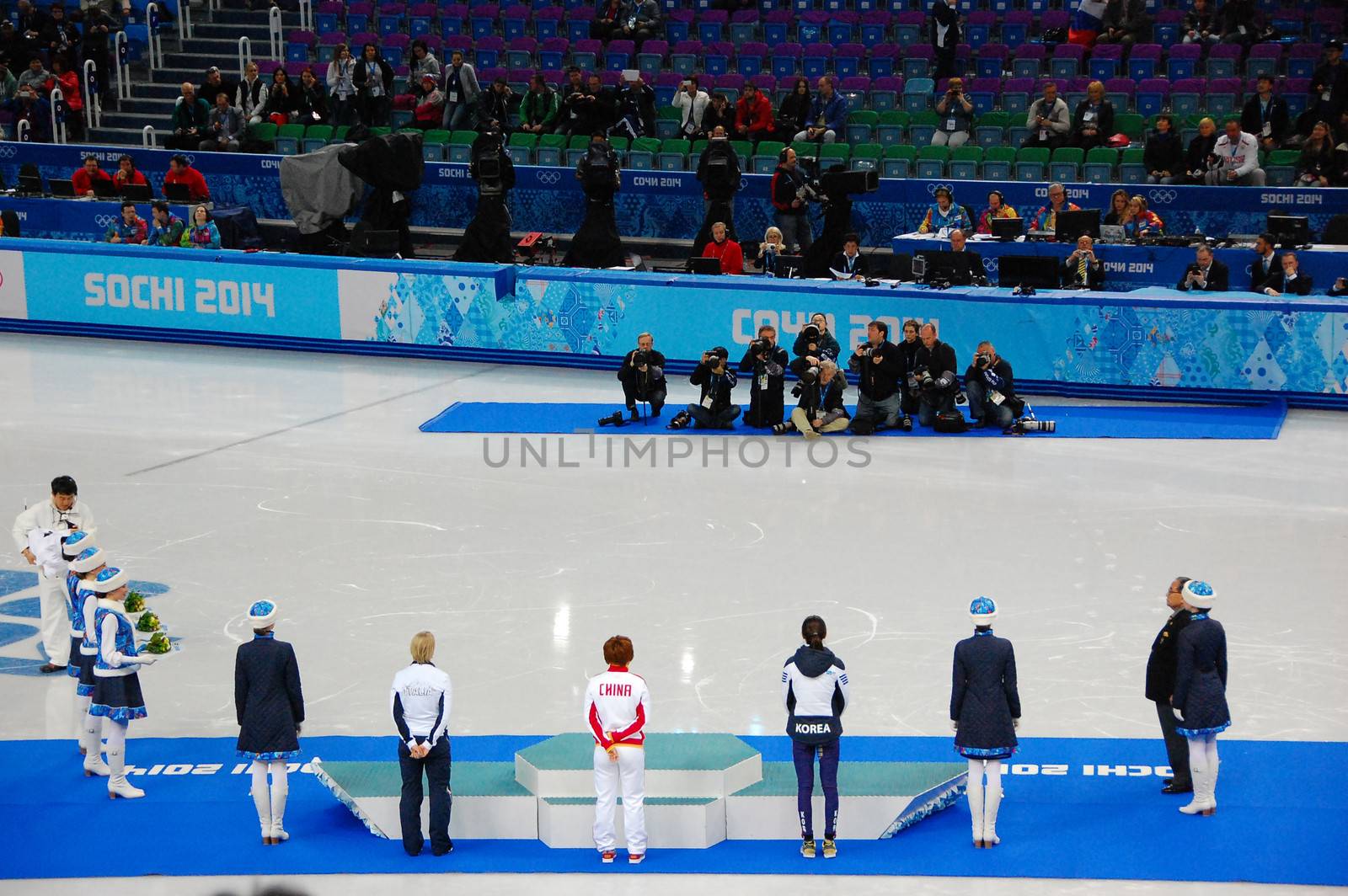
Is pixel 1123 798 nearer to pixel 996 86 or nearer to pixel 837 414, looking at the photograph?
pixel 837 414

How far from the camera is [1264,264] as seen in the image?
21.0 metres

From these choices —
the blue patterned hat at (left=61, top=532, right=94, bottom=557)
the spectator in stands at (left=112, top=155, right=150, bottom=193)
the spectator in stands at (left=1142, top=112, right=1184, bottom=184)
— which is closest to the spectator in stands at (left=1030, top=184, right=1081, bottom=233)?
the spectator in stands at (left=1142, top=112, right=1184, bottom=184)

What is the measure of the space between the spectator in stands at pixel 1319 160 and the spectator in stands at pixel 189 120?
59.9 feet

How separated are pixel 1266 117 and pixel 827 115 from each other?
A: 6550 millimetres

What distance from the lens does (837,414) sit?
1894cm

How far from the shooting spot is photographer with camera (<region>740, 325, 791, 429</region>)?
18594mm

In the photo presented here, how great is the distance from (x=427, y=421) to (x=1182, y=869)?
40.6ft

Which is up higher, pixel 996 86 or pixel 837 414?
pixel 996 86

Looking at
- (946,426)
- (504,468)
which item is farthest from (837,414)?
(504,468)

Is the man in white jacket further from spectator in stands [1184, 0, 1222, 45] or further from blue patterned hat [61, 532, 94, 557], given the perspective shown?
spectator in stands [1184, 0, 1222, 45]

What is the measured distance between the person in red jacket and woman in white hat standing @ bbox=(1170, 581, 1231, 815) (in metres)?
14.1

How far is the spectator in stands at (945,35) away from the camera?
1065 inches

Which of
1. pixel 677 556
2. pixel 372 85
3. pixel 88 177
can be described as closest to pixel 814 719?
pixel 677 556

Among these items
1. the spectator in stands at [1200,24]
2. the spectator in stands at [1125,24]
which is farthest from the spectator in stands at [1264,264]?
the spectator in stands at [1125,24]
